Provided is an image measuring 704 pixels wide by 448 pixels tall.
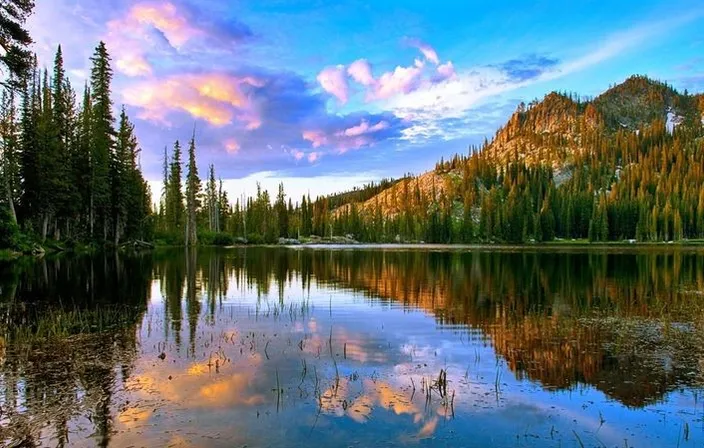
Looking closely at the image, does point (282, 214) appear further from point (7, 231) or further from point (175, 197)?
point (7, 231)

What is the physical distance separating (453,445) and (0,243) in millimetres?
54135

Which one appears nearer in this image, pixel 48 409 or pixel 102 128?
pixel 48 409

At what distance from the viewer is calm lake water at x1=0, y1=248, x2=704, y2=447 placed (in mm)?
9727

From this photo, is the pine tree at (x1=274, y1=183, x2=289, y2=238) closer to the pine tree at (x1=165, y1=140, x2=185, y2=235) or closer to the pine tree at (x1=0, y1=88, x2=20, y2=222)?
the pine tree at (x1=165, y1=140, x2=185, y2=235)

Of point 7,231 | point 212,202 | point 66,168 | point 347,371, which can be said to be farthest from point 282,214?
point 347,371

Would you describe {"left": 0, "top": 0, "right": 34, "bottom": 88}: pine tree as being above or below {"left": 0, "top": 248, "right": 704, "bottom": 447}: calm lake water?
above

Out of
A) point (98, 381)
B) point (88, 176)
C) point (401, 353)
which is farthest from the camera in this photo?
point (88, 176)

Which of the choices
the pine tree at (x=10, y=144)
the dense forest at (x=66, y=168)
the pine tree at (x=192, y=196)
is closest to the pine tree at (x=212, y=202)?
the pine tree at (x=192, y=196)

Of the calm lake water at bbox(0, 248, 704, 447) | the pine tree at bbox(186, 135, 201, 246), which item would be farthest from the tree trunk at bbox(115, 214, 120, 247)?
the calm lake water at bbox(0, 248, 704, 447)

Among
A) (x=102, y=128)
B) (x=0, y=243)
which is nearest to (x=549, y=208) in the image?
(x=102, y=128)

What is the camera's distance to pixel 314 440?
9266 millimetres

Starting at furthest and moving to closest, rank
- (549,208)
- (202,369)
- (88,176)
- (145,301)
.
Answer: (549,208)
(88,176)
(145,301)
(202,369)

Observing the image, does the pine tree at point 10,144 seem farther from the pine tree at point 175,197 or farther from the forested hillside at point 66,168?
the pine tree at point 175,197

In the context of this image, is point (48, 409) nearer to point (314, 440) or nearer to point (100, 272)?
point (314, 440)
